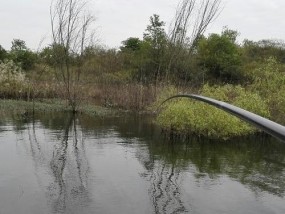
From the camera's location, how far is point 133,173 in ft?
17.2

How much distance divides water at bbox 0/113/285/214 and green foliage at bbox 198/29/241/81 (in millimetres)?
16327

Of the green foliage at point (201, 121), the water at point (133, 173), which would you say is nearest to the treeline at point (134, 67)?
the green foliage at point (201, 121)

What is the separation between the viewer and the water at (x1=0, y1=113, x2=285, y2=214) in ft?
13.2

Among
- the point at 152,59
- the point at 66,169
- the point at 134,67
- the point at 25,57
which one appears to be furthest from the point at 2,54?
the point at 66,169

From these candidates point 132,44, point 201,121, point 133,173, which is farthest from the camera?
point 132,44

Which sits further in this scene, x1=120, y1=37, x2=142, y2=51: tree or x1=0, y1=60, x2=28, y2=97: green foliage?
x1=120, y1=37, x2=142, y2=51: tree

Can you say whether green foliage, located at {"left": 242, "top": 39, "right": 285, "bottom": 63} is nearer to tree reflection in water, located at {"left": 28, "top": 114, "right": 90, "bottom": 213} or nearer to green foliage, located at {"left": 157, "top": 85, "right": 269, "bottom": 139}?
green foliage, located at {"left": 157, "top": 85, "right": 269, "bottom": 139}

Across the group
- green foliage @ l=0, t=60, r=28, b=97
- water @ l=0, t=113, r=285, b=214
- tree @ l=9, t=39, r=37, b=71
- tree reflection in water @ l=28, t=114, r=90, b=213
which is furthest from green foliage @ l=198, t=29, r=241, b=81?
tree reflection in water @ l=28, t=114, r=90, b=213

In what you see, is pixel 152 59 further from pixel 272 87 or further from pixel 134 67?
pixel 272 87

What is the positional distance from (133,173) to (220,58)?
2025 centimetres

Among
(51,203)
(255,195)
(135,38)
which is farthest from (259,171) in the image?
(135,38)

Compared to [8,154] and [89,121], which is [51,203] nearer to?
[8,154]

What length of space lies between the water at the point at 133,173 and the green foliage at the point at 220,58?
16.3 m

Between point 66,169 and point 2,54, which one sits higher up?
point 2,54
